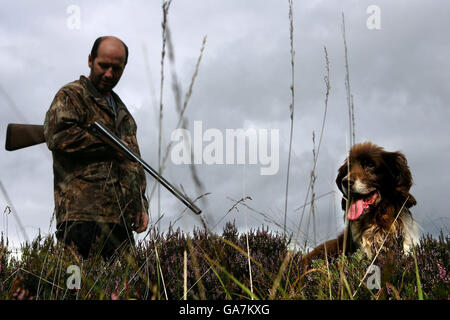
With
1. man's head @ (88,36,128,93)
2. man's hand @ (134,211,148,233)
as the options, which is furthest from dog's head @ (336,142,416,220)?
man's head @ (88,36,128,93)

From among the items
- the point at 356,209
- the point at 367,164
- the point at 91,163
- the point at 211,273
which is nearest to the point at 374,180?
the point at 367,164

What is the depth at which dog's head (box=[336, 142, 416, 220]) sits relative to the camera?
200 inches

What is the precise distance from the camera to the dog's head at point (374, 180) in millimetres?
5081

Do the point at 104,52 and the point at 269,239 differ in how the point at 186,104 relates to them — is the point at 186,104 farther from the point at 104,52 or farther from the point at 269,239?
the point at 269,239

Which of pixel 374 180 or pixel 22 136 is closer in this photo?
pixel 22 136

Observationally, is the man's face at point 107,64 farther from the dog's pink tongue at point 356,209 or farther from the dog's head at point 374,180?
the dog's pink tongue at point 356,209

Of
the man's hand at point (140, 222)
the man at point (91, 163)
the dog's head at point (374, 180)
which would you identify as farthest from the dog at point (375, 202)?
the man at point (91, 163)

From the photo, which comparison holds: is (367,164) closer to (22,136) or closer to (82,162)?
(82,162)

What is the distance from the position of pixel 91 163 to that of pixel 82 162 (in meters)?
0.09

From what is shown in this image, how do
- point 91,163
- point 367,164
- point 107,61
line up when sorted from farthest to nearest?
1. point 367,164
2. point 107,61
3. point 91,163

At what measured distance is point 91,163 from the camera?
4523 mm

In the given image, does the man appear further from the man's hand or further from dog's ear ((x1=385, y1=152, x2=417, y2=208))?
dog's ear ((x1=385, y1=152, x2=417, y2=208))
